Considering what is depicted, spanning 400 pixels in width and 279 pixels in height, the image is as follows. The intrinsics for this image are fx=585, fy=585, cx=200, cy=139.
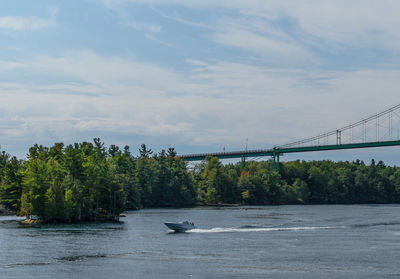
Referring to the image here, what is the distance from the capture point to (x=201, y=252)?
6297 cm

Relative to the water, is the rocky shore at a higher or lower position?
higher

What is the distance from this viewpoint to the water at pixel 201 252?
50531 millimetres

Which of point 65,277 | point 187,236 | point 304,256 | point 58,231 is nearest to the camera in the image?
point 65,277

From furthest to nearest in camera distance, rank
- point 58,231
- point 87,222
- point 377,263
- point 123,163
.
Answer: point 123,163 → point 87,222 → point 58,231 → point 377,263

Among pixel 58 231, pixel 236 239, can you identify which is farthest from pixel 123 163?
pixel 236 239

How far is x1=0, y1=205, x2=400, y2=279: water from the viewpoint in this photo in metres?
50.5

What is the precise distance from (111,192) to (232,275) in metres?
61.5

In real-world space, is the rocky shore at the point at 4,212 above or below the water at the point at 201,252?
above

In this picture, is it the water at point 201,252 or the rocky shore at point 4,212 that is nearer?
the water at point 201,252

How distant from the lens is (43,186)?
10325cm

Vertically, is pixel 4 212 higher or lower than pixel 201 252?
higher

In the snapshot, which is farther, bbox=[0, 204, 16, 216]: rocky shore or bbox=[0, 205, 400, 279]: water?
bbox=[0, 204, 16, 216]: rocky shore

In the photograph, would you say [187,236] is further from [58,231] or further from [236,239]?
[58,231]

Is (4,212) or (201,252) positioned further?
(4,212)
